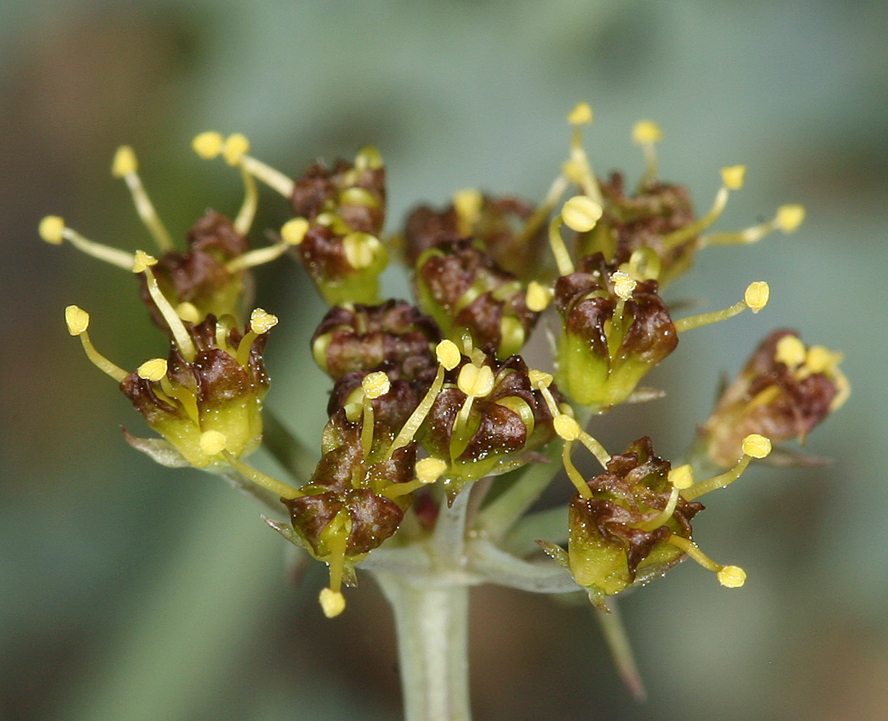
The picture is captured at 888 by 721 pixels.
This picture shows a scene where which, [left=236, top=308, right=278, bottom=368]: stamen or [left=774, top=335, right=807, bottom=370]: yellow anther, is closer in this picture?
[left=236, top=308, right=278, bottom=368]: stamen

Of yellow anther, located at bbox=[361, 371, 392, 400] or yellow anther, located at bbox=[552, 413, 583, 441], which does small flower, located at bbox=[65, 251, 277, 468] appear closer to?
yellow anther, located at bbox=[361, 371, 392, 400]

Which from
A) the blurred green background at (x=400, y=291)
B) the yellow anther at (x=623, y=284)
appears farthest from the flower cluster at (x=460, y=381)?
the blurred green background at (x=400, y=291)

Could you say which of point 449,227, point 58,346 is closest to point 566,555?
point 449,227

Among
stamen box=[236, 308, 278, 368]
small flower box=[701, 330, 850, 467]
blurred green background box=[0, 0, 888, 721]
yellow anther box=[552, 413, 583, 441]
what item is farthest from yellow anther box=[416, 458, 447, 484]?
blurred green background box=[0, 0, 888, 721]

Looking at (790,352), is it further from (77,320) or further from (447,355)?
(77,320)

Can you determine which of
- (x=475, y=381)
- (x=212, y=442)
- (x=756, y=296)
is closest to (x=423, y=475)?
(x=475, y=381)

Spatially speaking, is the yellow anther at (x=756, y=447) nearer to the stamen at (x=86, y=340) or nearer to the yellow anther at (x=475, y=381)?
the yellow anther at (x=475, y=381)

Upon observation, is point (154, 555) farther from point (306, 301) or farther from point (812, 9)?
point (812, 9)
